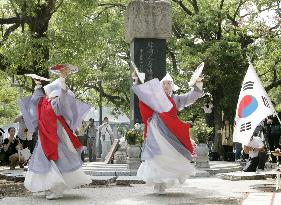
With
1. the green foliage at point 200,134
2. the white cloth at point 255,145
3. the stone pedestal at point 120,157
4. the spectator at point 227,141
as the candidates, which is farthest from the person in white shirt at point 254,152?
the spectator at point 227,141

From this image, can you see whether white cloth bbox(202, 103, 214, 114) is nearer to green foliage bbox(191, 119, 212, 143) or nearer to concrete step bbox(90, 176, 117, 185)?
green foliage bbox(191, 119, 212, 143)

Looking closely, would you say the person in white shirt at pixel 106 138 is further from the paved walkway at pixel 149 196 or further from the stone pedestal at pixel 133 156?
the paved walkway at pixel 149 196

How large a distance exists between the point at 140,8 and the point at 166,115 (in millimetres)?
6606

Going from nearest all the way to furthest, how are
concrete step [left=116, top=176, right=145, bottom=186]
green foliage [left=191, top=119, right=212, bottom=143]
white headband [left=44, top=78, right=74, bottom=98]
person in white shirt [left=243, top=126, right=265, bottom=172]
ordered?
white headband [left=44, top=78, right=74, bottom=98] → concrete step [left=116, top=176, right=145, bottom=186] → person in white shirt [left=243, top=126, right=265, bottom=172] → green foliage [left=191, top=119, right=212, bottom=143]

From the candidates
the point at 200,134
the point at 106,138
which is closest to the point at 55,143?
the point at 200,134

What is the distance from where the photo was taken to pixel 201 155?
1453cm

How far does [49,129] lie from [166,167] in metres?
1.99

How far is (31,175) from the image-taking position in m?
8.59

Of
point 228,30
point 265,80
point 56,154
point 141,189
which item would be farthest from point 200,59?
point 56,154

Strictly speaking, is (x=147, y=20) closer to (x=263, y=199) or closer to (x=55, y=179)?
(x=55, y=179)

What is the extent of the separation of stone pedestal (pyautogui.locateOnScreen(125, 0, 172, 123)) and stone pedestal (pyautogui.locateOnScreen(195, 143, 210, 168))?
207cm

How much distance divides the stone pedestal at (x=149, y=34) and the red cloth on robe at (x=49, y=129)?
6.07m

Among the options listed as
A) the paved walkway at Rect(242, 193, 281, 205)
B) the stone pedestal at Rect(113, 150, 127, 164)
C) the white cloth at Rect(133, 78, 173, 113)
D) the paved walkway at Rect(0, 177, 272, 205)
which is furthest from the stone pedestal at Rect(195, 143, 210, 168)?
the paved walkway at Rect(242, 193, 281, 205)

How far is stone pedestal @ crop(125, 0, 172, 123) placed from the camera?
1507cm
